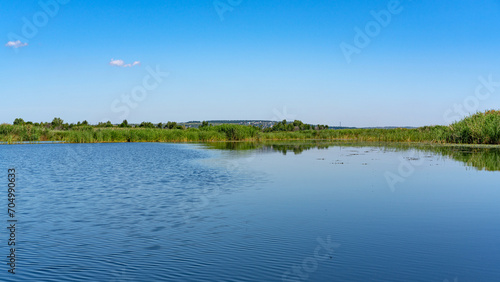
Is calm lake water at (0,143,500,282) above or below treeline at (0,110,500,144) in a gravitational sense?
below

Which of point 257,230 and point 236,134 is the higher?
point 236,134

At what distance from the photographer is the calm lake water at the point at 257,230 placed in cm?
625

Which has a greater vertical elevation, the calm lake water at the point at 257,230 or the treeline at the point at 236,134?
the treeline at the point at 236,134

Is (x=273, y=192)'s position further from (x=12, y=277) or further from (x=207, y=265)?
(x=12, y=277)

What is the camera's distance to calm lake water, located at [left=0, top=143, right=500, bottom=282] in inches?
246

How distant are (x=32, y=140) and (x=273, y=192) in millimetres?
55326

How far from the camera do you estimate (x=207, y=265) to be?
6480 mm

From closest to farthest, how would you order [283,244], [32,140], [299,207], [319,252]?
[319,252] < [283,244] < [299,207] < [32,140]

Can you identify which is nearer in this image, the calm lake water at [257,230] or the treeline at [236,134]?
the calm lake water at [257,230]

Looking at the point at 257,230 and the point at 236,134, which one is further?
the point at 236,134

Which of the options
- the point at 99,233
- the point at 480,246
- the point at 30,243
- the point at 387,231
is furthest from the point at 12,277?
the point at 480,246

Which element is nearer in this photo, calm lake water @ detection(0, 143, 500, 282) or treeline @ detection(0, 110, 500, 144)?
calm lake water @ detection(0, 143, 500, 282)

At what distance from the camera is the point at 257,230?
8.65m

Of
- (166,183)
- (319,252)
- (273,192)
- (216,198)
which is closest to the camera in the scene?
(319,252)
